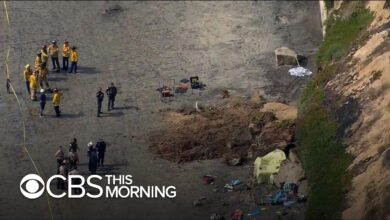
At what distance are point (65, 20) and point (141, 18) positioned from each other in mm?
3666

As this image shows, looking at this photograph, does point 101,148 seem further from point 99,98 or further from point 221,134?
point 221,134

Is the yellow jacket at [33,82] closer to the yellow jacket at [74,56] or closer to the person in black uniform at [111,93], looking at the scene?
the yellow jacket at [74,56]

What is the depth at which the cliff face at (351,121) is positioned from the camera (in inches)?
1475

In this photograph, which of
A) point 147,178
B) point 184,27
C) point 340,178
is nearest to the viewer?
point 340,178

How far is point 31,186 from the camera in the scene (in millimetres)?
41625

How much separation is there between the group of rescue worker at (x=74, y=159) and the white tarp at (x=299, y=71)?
37.7 feet

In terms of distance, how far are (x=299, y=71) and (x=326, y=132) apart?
9467 mm

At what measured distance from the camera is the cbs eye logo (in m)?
41.2

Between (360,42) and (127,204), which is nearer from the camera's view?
(127,204)

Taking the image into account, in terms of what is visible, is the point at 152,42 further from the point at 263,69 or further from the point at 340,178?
the point at 340,178

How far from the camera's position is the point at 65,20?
5609cm

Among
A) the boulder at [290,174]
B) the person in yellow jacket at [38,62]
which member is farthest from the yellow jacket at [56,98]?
the boulder at [290,174]

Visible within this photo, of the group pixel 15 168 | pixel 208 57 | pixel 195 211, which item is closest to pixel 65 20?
pixel 208 57

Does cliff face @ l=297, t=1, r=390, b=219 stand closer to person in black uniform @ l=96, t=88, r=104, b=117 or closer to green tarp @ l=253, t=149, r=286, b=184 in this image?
green tarp @ l=253, t=149, r=286, b=184
